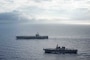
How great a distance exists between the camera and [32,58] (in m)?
103

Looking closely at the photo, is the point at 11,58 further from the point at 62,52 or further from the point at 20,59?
the point at 62,52

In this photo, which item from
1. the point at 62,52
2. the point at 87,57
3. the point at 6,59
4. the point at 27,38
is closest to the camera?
the point at 6,59

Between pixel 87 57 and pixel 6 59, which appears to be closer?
pixel 6 59

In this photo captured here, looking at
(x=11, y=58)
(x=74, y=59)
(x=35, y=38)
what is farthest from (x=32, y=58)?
(x=35, y=38)

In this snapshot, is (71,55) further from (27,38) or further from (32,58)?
(27,38)

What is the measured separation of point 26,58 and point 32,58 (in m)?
2.53

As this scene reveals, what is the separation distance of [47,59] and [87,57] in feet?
58.8

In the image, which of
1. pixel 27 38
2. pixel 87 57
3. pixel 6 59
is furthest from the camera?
pixel 27 38

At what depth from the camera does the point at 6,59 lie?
9912 centimetres

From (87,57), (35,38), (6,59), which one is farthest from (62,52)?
(35,38)

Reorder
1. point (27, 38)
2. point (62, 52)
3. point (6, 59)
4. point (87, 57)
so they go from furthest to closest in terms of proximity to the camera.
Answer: point (27, 38) < point (62, 52) < point (87, 57) < point (6, 59)

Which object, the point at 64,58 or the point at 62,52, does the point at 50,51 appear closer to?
the point at 62,52

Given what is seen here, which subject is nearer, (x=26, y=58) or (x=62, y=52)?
(x=26, y=58)

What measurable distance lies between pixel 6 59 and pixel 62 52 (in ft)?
101
